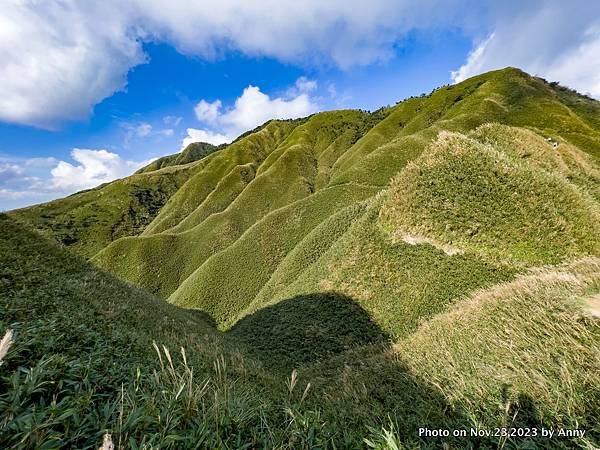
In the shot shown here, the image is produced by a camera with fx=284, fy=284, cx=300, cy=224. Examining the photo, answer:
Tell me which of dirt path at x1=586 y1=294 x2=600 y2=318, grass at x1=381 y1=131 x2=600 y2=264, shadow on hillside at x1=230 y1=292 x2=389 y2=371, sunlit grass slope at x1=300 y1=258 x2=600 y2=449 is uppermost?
grass at x1=381 y1=131 x2=600 y2=264

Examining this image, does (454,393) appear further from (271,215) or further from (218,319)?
(271,215)

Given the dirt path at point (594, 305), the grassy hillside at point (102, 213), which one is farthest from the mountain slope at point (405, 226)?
the grassy hillside at point (102, 213)

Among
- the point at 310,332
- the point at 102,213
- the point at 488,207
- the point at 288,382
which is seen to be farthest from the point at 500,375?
the point at 102,213

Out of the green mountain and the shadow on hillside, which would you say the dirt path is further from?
the shadow on hillside

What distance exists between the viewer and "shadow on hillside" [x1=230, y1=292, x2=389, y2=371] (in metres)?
17.4

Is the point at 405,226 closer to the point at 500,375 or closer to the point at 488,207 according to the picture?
the point at 488,207

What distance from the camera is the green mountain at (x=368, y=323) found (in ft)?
13.8

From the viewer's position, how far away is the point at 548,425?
4.34 m

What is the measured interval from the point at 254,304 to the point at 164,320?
18951 millimetres

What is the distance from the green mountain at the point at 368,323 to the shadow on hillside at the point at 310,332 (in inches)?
5.7

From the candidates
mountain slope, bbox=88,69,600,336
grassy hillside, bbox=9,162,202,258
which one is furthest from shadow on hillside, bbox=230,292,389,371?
grassy hillside, bbox=9,162,202,258

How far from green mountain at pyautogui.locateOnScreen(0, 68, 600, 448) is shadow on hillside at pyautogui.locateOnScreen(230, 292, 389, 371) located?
145mm

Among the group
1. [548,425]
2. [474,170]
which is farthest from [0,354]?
[474,170]

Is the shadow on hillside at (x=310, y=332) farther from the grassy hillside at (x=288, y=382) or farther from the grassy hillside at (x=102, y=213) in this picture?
the grassy hillside at (x=102, y=213)
